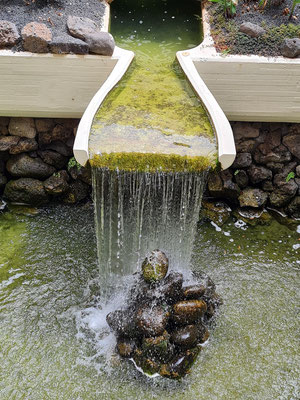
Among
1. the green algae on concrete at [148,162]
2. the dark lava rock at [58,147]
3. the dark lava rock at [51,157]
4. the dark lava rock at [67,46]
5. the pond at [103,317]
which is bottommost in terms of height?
the pond at [103,317]

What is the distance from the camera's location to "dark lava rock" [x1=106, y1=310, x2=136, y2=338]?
396cm

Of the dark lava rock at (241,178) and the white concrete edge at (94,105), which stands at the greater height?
the white concrete edge at (94,105)

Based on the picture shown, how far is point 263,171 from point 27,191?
324cm

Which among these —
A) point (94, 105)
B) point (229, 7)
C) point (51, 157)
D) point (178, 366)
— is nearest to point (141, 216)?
point (94, 105)

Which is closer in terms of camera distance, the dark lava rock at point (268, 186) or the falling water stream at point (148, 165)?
the falling water stream at point (148, 165)

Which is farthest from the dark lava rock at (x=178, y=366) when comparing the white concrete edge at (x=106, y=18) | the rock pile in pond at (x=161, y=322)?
the white concrete edge at (x=106, y=18)

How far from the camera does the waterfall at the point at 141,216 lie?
161 inches

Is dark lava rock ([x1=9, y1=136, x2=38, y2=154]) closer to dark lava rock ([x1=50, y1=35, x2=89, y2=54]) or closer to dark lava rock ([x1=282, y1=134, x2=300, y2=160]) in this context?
dark lava rock ([x1=50, y1=35, x2=89, y2=54])

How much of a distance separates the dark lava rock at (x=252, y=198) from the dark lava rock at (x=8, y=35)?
354 cm

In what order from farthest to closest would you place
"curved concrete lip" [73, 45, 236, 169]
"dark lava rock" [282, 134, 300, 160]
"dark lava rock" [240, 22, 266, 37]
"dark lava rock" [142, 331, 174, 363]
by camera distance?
"dark lava rock" [282, 134, 300, 160] < "dark lava rock" [240, 22, 266, 37] < "curved concrete lip" [73, 45, 236, 169] < "dark lava rock" [142, 331, 174, 363]

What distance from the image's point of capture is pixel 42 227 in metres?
5.40

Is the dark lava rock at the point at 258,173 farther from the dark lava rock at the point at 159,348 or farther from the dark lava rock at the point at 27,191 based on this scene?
the dark lava rock at the point at 27,191

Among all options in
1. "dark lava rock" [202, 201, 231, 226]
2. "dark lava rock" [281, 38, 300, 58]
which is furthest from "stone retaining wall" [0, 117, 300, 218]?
Result: "dark lava rock" [281, 38, 300, 58]

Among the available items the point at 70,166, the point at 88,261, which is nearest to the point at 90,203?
the point at 70,166
